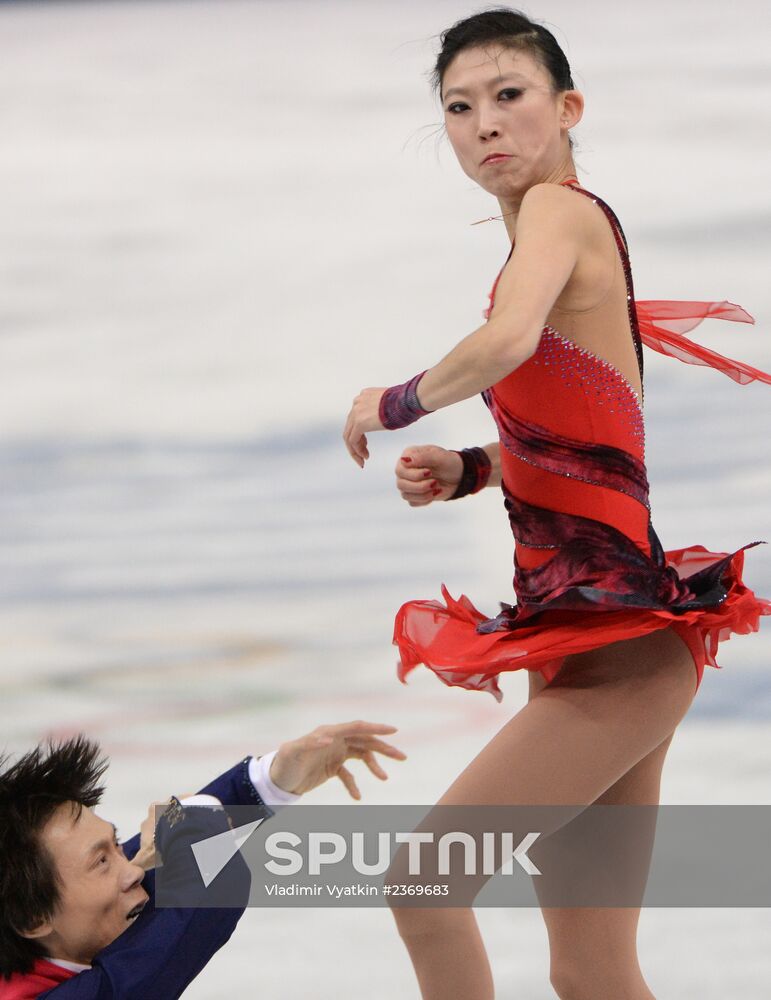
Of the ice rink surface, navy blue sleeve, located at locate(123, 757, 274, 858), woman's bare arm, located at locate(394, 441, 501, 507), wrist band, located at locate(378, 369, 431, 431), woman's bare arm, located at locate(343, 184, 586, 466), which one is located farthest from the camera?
the ice rink surface

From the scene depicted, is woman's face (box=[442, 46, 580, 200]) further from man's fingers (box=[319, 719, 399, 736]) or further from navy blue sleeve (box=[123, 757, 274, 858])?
navy blue sleeve (box=[123, 757, 274, 858])

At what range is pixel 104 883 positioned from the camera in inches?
74.8

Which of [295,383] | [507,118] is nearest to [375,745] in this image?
[507,118]

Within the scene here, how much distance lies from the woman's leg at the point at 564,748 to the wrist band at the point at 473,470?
367 mm

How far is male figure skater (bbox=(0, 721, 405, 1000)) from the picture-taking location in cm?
182

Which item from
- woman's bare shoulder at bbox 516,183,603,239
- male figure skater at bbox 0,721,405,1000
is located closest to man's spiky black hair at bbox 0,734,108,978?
male figure skater at bbox 0,721,405,1000

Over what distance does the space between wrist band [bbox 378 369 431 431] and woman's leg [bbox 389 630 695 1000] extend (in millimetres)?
360

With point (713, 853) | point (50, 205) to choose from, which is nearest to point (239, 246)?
point (50, 205)

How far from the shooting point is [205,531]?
3779 millimetres

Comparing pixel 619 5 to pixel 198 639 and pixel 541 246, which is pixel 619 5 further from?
pixel 541 246

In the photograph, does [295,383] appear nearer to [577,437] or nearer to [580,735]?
[577,437]

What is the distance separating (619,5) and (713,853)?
3689mm

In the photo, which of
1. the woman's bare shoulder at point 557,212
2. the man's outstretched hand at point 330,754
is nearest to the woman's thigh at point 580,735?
the man's outstretched hand at point 330,754

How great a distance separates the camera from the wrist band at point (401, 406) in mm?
1782
